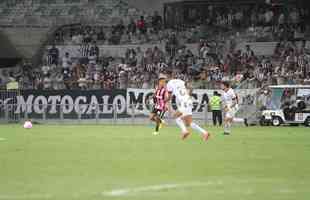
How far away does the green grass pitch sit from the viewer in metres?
11.5

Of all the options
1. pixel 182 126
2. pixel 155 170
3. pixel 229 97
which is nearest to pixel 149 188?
pixel 155 170

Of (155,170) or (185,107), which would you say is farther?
(185,107)

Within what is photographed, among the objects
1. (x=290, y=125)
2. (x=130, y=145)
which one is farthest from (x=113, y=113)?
(x=130, y=145)

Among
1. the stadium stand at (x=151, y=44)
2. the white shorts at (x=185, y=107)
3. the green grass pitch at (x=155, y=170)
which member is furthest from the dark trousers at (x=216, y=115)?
the green grass pitch at (x=155, y=170)

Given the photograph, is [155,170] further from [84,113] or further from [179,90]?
[84,113]

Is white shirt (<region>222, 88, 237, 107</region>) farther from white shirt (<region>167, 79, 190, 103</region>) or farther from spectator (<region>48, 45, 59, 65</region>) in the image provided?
spectator (<region>48, 45, 59, 65</region>)

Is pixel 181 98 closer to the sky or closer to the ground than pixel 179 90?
closer to the ground

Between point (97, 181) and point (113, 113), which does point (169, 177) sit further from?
point (113, 113)

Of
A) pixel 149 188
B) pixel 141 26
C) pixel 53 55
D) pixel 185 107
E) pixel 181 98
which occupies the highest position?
pixel 141 26

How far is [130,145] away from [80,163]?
5993 mm

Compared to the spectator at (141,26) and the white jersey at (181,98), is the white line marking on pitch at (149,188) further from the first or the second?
the spectator at (141,26)

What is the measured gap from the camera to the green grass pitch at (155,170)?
11.5 meters

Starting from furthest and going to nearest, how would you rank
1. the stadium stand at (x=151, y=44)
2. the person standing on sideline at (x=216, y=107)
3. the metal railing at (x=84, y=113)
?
the stadium stand at (x=151, y=44)
the metal railing at (x=84, y=113)
the person standing on sideline at (x=216, y=107)

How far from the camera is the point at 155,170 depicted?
14.9m
